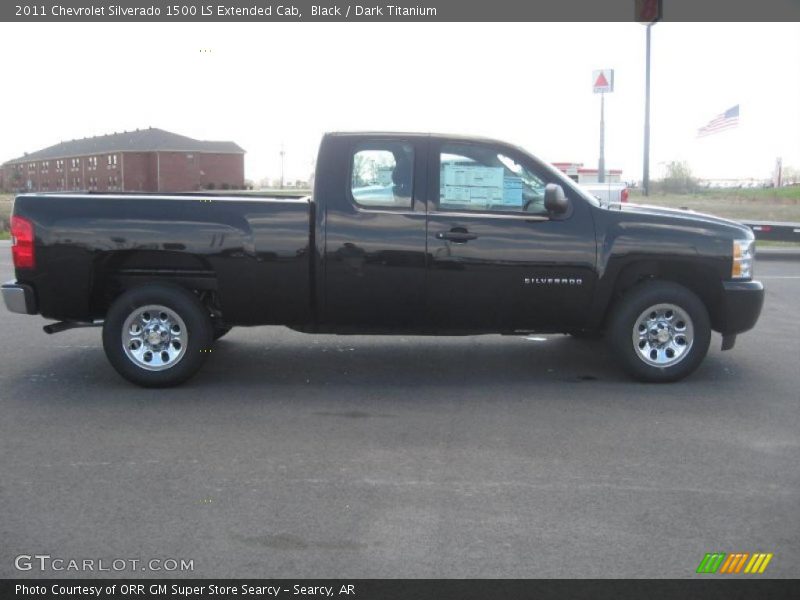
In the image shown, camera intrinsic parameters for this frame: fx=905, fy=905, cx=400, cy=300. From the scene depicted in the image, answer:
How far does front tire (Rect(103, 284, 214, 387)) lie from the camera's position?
7098mm

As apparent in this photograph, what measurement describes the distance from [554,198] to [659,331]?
147 centimetres

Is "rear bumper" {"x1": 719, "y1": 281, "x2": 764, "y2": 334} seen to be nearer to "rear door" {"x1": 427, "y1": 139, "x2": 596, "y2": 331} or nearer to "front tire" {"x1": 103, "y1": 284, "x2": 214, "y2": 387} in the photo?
"rear door" {"x1": 427, "y1": 139, "x2": 596, "y2": 331}

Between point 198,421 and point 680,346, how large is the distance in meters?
3.89

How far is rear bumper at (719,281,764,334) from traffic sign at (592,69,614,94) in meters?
22.0

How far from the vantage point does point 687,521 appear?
14.9 ft

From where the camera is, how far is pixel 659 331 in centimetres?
740

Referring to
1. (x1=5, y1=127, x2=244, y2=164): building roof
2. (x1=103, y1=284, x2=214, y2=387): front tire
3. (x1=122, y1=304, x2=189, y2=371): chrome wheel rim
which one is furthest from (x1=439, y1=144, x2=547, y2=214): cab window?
(x1=5, y1=127, x2=244, y2=164): building roof

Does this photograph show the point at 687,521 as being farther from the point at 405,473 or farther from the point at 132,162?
the point at 132,162

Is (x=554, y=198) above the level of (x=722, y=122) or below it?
below

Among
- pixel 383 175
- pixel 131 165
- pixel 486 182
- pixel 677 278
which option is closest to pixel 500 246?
pixel 486 182
